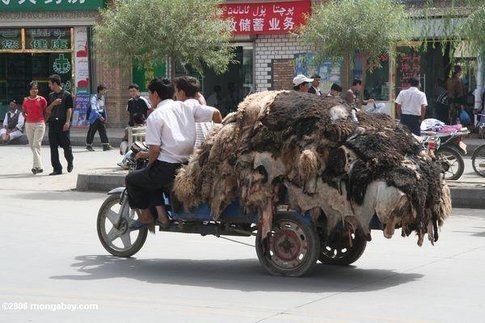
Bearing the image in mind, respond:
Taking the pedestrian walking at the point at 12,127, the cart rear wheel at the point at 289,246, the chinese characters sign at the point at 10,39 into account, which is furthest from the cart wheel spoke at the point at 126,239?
the chinese characters sign at the point at 10,39

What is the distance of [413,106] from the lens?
Answer: 1972cm

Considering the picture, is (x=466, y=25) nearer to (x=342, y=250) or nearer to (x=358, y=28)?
(x=342, y=250)

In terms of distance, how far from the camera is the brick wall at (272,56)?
3066cm

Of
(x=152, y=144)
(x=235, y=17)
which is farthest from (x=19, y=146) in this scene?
(x=152, y=144)

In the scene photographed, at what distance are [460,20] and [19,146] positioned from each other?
1521 centimetres

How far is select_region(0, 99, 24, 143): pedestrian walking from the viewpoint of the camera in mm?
29422

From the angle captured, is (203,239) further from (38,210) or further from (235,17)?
(235,17)

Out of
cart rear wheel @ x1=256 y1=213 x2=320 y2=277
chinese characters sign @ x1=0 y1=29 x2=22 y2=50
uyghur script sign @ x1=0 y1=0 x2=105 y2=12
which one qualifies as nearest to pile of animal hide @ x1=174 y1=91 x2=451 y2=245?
cart rear wheel @ x1=256 y1=213 x2=320 y2=277

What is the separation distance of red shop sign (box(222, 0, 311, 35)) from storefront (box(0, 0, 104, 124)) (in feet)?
13.9

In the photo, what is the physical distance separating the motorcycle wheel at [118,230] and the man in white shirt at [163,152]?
47cm

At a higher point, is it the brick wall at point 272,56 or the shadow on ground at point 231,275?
the brick wall at point 272,56

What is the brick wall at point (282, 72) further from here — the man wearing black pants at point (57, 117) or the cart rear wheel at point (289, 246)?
the cart rear wheel at point (289, 246)

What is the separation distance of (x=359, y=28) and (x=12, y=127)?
11110mm

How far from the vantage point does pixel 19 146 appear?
1132 inches
